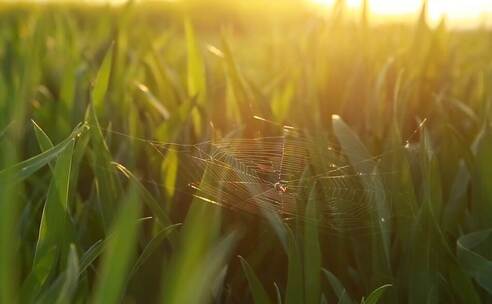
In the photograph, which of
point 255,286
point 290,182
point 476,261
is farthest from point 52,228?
point 476,261

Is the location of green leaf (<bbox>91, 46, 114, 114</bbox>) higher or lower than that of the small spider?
higher

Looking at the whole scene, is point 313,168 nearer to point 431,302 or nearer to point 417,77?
point 431,302

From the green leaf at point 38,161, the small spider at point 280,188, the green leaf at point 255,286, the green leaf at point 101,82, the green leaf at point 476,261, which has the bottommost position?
the green leaf at point 255,286

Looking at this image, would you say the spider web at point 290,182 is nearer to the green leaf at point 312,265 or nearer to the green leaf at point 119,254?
the green leaf at point 312,265

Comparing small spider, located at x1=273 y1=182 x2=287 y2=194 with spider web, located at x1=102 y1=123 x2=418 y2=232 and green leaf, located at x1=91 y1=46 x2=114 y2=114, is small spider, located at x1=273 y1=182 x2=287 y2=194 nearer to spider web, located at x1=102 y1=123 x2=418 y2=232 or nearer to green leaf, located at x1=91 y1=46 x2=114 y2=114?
spider web, located at x1=102 y1=123 x2=418 y2=232

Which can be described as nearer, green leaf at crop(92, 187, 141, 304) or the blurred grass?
green leaf at crop(92, 187, 141, 304)

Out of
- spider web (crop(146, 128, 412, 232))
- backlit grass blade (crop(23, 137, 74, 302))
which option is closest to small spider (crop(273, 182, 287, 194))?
spider web (crop(146, 128, 412, 232))

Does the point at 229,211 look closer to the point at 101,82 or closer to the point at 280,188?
the point at 280,188

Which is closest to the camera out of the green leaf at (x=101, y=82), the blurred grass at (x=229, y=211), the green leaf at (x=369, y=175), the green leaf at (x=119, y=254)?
the green leaf at (x=119, y=254)

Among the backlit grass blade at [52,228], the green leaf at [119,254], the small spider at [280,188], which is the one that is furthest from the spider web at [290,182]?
the green leaf at [119,254]

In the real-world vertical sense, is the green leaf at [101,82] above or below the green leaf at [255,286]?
above
